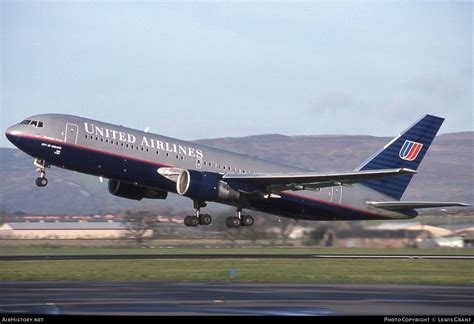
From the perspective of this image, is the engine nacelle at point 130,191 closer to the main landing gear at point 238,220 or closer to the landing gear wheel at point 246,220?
the main landing gear at point 238,220

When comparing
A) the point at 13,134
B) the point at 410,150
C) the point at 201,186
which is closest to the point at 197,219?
the point at 201,186

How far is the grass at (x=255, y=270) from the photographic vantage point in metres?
36.7

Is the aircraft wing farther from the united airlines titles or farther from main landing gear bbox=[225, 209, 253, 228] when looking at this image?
main landing gear bbox=[225, 209, 253, 228]

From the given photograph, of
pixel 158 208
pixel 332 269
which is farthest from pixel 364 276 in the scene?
pixel 158 208

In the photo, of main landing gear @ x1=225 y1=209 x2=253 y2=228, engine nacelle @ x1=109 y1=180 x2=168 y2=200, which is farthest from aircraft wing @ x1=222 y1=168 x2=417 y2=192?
engine nacelle @ x1=109 y1=180 x2=168 y2=200

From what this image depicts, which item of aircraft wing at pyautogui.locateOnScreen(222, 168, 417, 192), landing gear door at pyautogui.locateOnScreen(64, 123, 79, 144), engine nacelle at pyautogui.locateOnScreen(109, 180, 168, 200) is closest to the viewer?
landing gear door at pyautogui.locateOnScreen(64, 123, 79, 144)

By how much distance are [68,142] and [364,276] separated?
15.6 meters

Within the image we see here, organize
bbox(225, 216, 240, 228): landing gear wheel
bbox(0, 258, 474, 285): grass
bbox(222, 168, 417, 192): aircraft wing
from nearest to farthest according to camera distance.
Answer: bbox(0, 258, 474, 285): grass, bbox(222, 168, 417, 192): aircraft wing, bbox(225, 216, 240, 228): landing gear wheel

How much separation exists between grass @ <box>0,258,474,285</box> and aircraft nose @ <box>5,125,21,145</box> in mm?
6055

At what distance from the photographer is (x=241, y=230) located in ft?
208

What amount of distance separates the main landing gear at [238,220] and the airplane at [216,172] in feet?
0.18

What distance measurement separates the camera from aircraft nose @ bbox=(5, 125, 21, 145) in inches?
1713

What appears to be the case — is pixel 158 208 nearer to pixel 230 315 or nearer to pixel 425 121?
pixel 425 121

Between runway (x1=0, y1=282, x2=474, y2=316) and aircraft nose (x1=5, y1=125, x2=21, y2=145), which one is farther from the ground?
aircraft nose (x1=5, y1=125, x2=21, y2=145)
